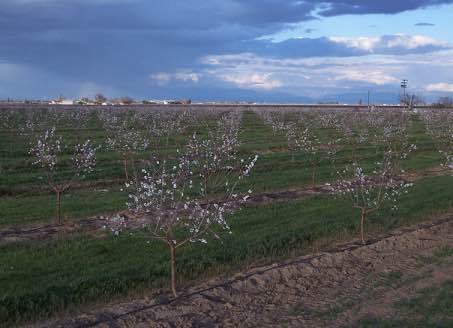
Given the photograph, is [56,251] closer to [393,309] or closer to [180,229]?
[180,229]

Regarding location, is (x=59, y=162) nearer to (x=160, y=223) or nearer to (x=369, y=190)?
(x=369, y=190)

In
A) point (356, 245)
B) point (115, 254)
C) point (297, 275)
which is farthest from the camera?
point (356, 245)

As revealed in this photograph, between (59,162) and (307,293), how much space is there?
17.5m

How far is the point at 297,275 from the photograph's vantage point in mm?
9883

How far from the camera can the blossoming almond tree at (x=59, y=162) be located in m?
14.8

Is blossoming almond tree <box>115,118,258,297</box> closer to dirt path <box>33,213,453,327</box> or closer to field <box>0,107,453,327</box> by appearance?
field <box>0,107,453,327</box>

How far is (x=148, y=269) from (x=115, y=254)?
1.42 m

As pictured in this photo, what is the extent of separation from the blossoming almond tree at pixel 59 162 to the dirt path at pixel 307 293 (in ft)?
19.9

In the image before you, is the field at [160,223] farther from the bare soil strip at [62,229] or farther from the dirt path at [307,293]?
the dirt path at [307,293]

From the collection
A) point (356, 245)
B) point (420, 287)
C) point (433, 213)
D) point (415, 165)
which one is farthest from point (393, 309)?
point (415, 165)

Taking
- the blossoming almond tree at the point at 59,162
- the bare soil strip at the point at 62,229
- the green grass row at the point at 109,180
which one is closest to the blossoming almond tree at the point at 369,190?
the bare soil strip at the point at 62,229

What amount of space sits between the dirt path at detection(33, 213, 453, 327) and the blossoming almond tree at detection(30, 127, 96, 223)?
6.07m

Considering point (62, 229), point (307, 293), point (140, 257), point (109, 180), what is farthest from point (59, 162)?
point (307, 293)

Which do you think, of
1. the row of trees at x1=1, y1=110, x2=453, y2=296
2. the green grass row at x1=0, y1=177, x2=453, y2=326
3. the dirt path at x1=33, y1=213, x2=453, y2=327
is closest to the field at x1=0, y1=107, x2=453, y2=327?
the green grass row at x1=0, y1=177, x2=453, y2=326
